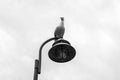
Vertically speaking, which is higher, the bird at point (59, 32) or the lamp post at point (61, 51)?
the bird at point (59, 32)

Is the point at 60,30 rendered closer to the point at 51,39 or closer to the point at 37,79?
the point at 51,39

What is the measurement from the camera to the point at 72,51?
11594mm

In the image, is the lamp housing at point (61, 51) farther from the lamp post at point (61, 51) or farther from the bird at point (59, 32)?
the bird at point (59, 32)

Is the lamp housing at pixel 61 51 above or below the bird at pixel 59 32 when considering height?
below

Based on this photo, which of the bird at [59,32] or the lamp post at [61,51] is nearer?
the lamp post at [61,51]

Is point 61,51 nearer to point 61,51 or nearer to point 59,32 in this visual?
point 61,51

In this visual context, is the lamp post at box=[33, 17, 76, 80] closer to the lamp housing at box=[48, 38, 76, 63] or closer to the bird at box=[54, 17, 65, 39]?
the lamp housing at box=[48, 38, 76, 63]

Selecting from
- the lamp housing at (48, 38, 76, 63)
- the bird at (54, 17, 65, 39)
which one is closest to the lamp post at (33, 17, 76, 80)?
the lamp housing at (48, 38, 76, 63)

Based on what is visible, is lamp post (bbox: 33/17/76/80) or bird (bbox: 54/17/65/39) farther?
bird (bbox: 54/17/65/39)

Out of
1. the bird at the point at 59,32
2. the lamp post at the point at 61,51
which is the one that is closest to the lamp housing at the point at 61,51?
the lamp post at the point at 61,51

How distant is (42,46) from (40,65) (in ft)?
2.06

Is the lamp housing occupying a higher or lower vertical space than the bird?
lower

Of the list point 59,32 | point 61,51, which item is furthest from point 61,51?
point 59,32

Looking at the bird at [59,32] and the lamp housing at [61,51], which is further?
the bird at [59,32]
